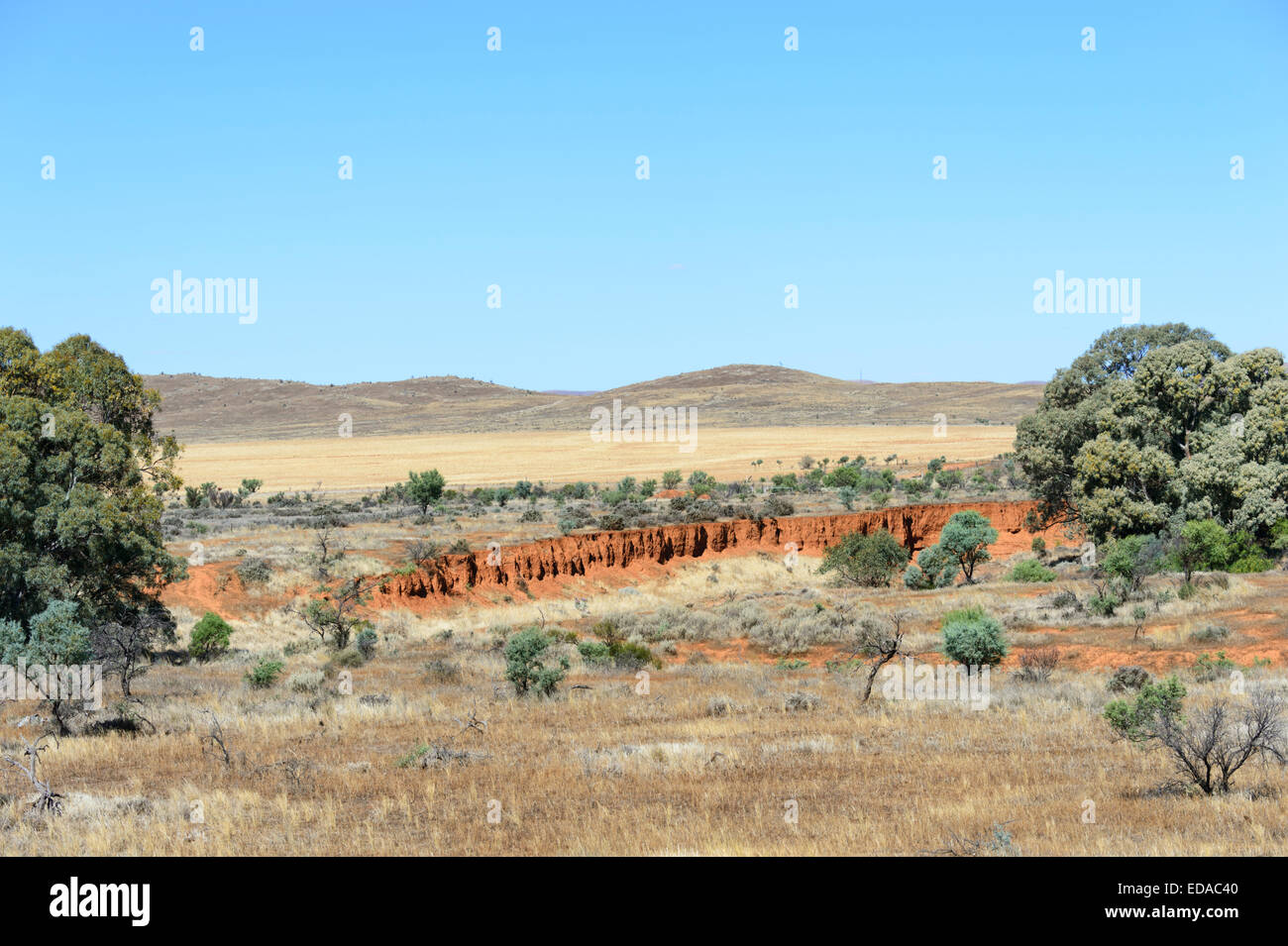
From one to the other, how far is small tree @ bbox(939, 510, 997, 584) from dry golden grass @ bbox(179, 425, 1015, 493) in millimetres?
42159

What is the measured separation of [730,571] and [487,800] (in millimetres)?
34009

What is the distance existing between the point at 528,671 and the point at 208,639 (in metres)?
13.2

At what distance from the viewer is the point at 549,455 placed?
11669cm

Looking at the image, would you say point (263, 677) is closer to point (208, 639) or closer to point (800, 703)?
point (208, 639)

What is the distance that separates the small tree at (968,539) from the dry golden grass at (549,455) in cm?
4216

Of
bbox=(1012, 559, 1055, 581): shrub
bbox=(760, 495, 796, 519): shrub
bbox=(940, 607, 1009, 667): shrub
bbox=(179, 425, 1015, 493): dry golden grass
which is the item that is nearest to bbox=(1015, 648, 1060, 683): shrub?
bbox=(940, 607, 1009, 667): shrub

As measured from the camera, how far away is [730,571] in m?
46.1

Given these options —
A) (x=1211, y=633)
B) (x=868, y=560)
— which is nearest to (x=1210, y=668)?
(x=1211, y=633)

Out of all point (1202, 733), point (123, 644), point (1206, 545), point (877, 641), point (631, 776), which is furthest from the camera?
point (1206, 545)

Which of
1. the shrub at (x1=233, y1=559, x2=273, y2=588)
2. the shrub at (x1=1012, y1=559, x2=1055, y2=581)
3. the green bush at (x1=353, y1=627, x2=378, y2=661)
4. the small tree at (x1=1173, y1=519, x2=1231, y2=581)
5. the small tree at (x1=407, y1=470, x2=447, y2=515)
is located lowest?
the green bush at (x1=353, y1=627, x2=378, y2=661)

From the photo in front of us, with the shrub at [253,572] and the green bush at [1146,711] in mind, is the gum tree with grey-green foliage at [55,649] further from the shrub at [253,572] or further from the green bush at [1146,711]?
the shrub at [253,572]

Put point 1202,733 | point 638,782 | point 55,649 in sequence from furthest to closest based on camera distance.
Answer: point 55,649 < point 1202,733 < point 638,782

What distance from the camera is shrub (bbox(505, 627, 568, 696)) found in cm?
2088

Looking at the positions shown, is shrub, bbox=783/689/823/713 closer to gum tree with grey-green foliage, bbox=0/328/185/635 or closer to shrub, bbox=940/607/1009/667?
shrub, bbox=940/607/1009/667
